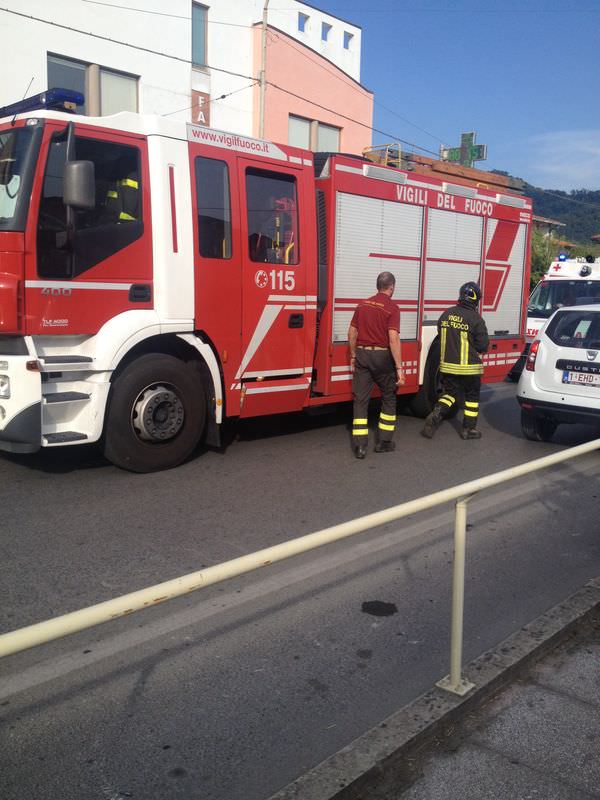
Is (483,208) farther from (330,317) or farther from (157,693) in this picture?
(157,693)

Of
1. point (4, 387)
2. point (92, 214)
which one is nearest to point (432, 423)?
point (92, 214)

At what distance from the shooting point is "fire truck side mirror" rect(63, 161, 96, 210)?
568cm

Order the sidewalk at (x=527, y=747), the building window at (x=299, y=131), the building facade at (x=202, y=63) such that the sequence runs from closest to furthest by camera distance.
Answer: the sidewalk at (x=527, y=747) < the building facade at (x=202, y=63) < the building window at (x=299, y=131)

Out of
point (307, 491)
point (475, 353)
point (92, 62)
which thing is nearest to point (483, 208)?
point (475, 353)

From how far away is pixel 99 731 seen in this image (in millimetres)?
3031

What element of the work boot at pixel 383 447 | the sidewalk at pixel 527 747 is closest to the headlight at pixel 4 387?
the work boot at pixel 383 447

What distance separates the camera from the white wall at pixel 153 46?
1936cm

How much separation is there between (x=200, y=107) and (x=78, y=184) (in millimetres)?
20559

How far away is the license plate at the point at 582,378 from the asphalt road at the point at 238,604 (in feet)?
2.64

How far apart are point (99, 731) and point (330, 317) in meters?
5.49

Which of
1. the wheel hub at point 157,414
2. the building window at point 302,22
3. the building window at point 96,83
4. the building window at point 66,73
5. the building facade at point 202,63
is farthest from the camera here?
the building window at point 302,22

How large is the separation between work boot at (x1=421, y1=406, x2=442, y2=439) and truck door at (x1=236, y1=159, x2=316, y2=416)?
176 centimetres

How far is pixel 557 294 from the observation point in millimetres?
14641

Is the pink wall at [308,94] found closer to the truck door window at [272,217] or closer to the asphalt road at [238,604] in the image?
the truck door window at [272,217]
